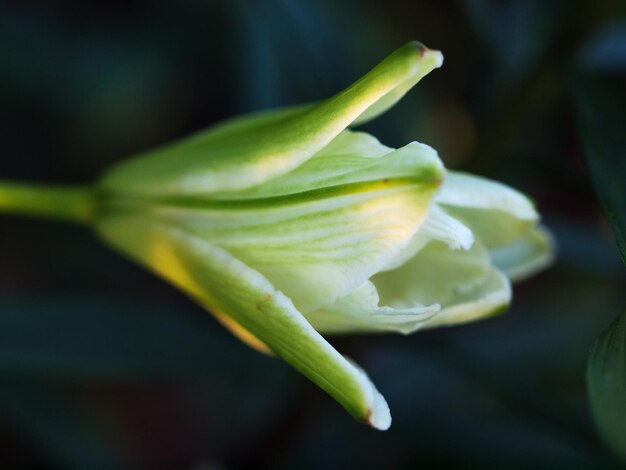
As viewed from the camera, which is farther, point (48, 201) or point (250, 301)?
point (48, 201)

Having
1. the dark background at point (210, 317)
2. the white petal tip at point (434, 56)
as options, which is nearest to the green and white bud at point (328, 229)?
the white petal tip at point (434, 56)

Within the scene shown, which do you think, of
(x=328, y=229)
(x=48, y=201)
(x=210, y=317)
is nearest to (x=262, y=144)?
(x=328, y=229)

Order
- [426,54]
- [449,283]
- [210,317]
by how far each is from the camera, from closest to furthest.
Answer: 1. [426,54]
2. [449,283]
3. [210,317]

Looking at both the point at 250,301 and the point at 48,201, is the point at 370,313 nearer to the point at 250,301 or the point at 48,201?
the point at 250,301

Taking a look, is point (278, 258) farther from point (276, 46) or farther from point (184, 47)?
point (184, 47)

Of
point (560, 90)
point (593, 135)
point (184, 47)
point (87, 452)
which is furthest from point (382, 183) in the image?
point (184, 47)

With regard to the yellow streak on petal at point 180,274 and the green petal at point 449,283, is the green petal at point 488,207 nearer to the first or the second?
the green petal at point 449,283

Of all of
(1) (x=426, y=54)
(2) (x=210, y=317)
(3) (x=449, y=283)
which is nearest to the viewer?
(1) (x=426, y=54)

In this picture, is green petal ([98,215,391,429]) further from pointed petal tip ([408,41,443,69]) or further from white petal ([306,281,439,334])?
pointed petal tip ([408,41,443,69])
